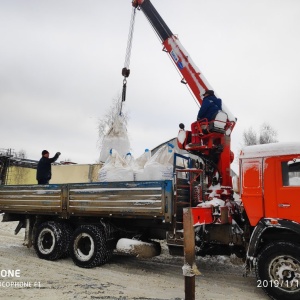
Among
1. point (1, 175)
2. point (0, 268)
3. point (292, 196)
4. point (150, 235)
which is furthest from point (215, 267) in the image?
point (1, 175)

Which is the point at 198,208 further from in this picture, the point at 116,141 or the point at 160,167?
the point at 116,141

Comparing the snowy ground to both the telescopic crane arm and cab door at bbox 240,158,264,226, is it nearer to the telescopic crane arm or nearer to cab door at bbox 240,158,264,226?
cab door at bbox 240,158,264,226

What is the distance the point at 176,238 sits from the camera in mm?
5863

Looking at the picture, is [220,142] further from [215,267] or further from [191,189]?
[215,267]

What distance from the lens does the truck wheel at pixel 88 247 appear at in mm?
6598

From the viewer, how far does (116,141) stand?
30.8 feet

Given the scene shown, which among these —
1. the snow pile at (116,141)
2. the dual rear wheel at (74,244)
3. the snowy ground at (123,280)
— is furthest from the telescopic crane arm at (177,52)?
the dual rear wheel at (74,244)

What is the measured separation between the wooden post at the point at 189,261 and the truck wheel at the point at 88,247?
2560 mm

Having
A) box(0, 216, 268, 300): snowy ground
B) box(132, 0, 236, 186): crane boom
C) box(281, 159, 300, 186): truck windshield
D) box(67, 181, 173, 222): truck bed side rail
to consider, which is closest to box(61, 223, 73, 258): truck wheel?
box(0, 216, 268, 300): snowy ground

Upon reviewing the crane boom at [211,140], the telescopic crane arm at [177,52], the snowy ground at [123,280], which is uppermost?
the telescopic crane arm at [177,52]

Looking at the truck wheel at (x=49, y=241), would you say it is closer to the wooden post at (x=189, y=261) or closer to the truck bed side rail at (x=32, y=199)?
the truck bed side rail at (x=32, y=199)

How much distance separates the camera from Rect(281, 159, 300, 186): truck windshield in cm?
499

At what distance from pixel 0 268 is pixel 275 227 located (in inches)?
203

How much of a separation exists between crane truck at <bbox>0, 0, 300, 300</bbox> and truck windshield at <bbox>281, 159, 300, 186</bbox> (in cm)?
1
